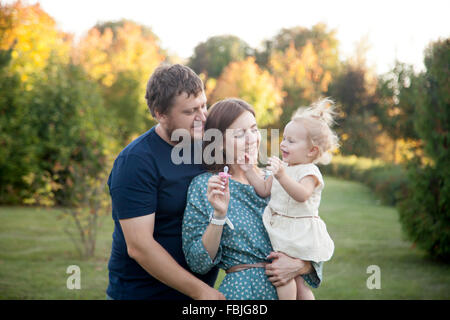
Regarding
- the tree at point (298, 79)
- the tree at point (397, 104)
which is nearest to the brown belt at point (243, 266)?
the tree at point (397, 104)

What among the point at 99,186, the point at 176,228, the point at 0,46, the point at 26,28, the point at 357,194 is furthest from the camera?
the point at 357,194

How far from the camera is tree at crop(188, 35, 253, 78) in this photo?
132ft

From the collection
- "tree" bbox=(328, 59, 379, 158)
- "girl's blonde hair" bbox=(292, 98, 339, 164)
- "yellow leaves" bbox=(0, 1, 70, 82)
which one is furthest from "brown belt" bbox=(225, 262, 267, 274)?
"tree" bbox=(328, 59, 379, 158)

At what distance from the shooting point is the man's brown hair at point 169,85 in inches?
94.2

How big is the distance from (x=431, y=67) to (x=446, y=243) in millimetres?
2711

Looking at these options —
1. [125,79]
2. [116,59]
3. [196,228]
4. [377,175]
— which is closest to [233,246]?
[196,228]

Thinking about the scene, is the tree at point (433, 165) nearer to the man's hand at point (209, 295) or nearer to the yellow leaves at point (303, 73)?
the man's hand at point (209, 295)

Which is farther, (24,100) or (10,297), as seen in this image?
(24,100)

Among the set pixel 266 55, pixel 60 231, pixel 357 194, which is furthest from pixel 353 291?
pixel 266 55

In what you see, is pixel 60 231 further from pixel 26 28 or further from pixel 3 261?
pixel 26 28

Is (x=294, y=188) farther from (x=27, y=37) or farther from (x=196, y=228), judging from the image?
(x=27, y=37)

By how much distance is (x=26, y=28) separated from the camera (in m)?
15.6

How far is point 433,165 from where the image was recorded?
7.35m

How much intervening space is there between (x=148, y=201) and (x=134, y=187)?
98 mm
